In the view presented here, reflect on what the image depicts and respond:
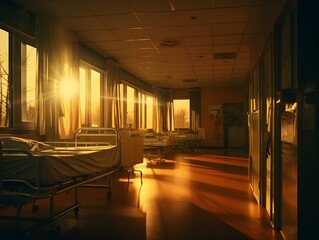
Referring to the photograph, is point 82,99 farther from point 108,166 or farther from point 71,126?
point 108,166

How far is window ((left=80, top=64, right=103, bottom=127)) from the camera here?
7297 millimetres

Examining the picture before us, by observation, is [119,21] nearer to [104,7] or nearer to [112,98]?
[104,7]

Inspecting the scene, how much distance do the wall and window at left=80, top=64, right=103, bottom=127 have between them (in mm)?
7677

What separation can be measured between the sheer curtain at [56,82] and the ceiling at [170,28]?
29 centimetres

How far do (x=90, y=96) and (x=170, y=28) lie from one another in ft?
9.00

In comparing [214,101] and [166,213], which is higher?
[214,101]

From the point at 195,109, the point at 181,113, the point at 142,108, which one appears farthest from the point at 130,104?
the point at 181,113

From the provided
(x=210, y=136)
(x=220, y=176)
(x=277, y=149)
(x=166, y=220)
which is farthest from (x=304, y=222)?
(x=210, y=136)

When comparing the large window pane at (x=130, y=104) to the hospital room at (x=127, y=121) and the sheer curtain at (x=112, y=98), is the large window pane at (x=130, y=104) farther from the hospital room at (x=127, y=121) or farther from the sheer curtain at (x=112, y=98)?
the sheer curtain at (x=112, y=98)

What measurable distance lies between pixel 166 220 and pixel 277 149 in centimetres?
130

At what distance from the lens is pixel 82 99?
7.29 m

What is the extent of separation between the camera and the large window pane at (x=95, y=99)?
773 centimetres

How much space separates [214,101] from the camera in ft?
48.7

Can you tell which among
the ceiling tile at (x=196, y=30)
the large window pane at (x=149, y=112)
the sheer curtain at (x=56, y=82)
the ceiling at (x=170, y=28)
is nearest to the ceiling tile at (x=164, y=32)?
the ceiling at (x=170, y=28)
